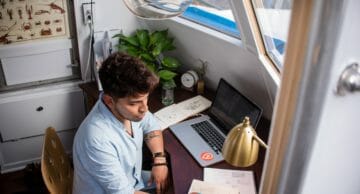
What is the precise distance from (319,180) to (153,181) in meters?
1.28

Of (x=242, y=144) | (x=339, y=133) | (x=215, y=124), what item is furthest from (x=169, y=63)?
(x=339, y=133)

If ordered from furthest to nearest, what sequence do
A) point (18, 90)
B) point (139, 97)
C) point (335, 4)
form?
point (18, 90) → point (139, 97) → point (335, 4)

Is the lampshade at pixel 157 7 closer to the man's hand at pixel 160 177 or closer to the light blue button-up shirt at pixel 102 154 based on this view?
the light blue button-up shirt at pixel 102 154

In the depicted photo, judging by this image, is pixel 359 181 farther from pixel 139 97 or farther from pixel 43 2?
pixel 43 2

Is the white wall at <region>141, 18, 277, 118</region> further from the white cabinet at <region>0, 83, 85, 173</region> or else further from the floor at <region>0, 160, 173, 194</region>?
the floor at <region>0, 160, 173, 194</region>

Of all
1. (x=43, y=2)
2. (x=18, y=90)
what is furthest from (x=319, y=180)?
(x=18, y=90)

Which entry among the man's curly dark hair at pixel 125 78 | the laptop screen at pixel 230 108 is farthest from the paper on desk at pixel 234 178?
the man's curly dark hair at pixel 125 78

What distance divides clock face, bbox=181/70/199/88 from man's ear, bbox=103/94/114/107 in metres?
0.84

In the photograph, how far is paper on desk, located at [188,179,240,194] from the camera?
4.72 ft

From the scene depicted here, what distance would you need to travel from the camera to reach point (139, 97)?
1.43 metres

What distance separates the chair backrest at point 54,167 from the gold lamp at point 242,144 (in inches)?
35.3

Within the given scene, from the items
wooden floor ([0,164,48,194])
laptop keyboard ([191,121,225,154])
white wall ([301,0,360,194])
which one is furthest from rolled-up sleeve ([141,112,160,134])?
white wall ([301,0,360,194])

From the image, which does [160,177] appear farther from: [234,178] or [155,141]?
[234,178]

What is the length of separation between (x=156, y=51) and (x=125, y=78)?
86cm
